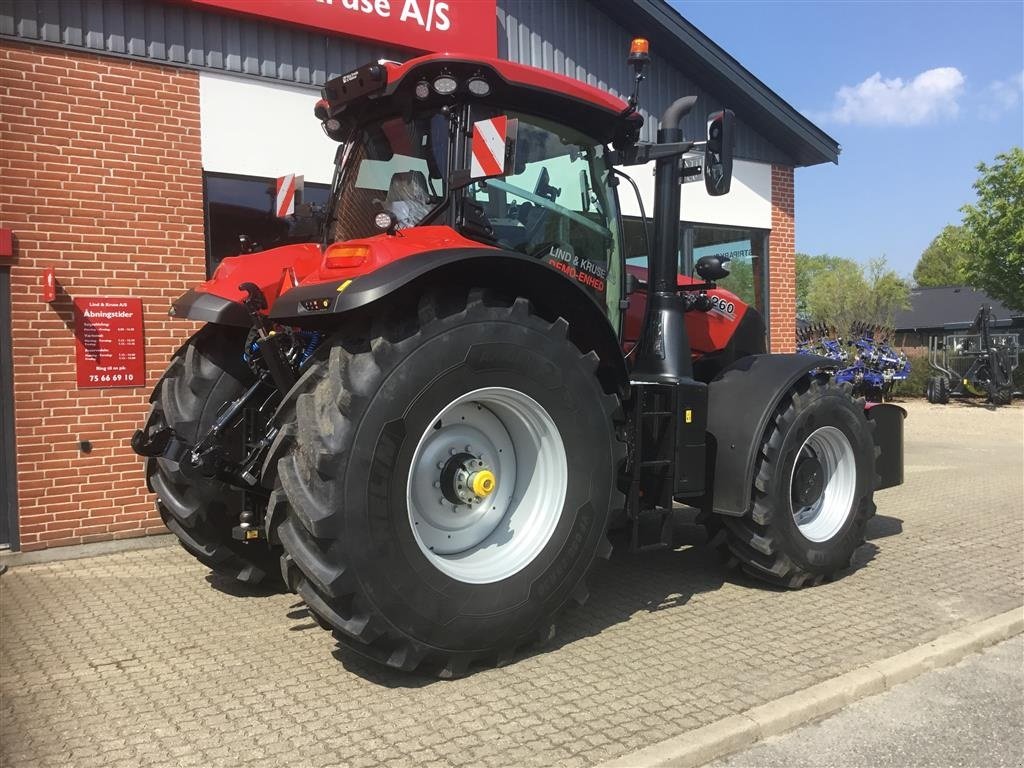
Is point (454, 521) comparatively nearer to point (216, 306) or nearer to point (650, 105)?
point (216, 306)

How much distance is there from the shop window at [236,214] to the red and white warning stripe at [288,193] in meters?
1.41

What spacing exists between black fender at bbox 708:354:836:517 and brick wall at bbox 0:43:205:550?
433 cm

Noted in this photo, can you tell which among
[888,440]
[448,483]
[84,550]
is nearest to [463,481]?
[448,483]

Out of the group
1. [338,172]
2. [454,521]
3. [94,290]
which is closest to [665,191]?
[338,172]

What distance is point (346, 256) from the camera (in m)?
3.43

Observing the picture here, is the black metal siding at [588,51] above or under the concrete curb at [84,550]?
above

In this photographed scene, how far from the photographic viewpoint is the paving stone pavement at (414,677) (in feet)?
9.79

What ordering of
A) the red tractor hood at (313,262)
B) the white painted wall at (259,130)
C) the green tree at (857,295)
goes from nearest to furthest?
the red tractor hood at (313,262)
the white painted wall at (259,130)
the green tree at (857,295)

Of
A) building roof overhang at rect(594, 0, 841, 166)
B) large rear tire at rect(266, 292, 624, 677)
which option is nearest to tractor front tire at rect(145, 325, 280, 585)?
large rear tire at rect(266, 292, 624, 677)

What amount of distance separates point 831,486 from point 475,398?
2810 mm

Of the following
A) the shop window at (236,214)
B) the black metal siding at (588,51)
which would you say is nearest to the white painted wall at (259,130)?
the shop window at (236,214)

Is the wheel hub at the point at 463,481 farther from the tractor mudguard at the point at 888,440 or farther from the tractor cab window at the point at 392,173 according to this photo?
the tractor mudguard at the point at 888,440

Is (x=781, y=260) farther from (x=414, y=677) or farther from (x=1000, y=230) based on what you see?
(x=1000, y=230)

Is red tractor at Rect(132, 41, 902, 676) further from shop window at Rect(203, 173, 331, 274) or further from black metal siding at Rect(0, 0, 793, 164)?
black metal siding at Rect(0, 0, 793, 164)
